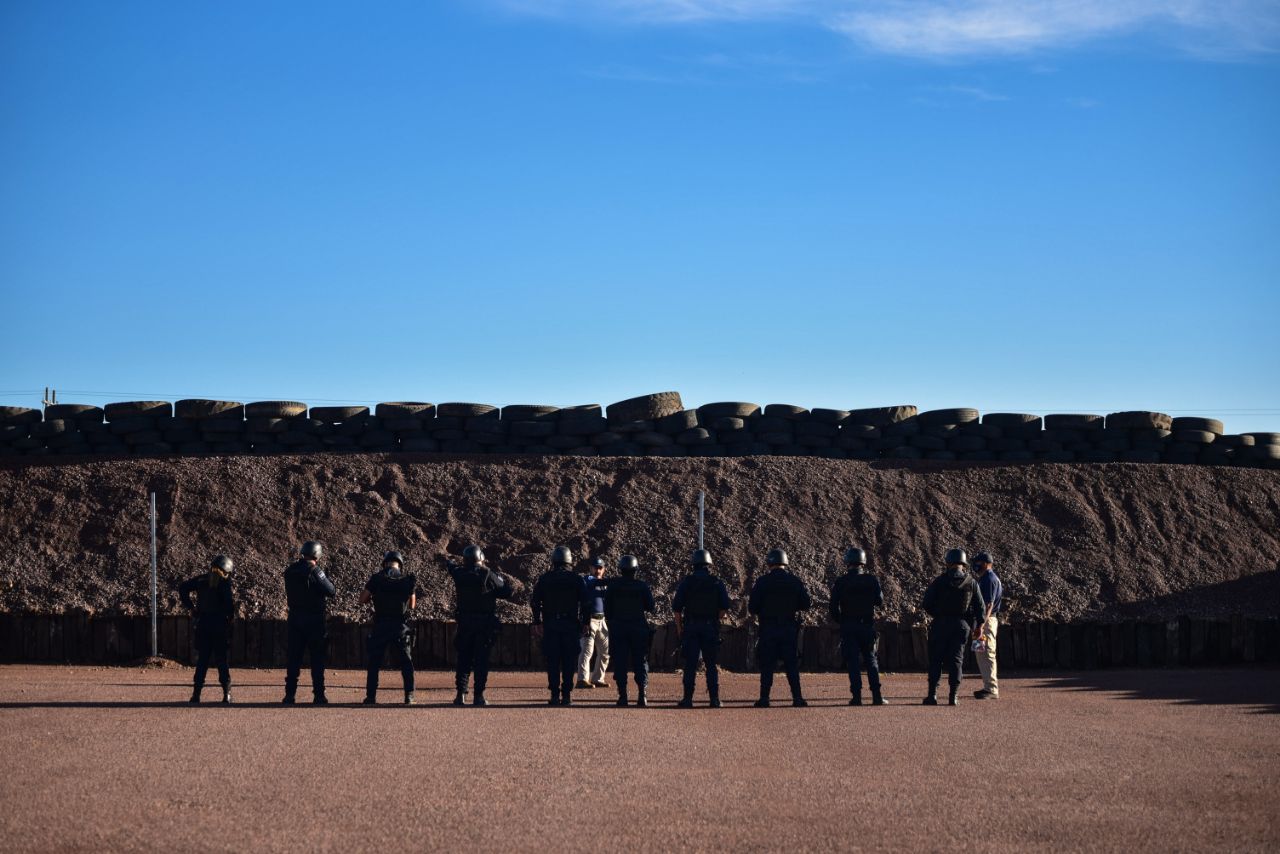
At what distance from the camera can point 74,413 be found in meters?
33.8

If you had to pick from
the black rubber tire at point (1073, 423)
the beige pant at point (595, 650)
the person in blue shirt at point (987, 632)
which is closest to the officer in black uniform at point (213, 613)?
the beige pant at point (595, 650)

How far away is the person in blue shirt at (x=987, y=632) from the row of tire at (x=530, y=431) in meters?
14.4

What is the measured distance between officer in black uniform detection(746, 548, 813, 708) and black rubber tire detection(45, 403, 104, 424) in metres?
20.9

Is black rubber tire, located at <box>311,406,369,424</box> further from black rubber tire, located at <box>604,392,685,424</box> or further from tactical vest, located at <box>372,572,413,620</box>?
tactical vest, located at <box>372,572,413,620</box>

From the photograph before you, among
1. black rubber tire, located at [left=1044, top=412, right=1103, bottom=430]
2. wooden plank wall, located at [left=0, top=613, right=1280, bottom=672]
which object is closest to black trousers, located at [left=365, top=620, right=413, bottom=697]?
wooden plank wall, located at [left=0, top=613, right=1280, bottom=672]

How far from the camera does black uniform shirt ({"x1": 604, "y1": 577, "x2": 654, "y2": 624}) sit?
59.3 feet

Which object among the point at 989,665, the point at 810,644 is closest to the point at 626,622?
the point at 989,665

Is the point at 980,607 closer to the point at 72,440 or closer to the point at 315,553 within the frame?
the point at 315,553

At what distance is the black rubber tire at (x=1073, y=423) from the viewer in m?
34.5

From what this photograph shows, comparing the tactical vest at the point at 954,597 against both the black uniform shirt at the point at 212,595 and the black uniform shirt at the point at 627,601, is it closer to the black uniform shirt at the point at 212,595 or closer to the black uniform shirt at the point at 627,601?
the black uniform shirt at the point at 627,601

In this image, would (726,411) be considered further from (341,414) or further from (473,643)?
(473,643)

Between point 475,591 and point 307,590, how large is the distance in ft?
6.61

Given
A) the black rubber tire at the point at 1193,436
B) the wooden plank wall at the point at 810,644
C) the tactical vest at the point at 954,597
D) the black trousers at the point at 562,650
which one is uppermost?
the black rubber tire at the point at 1193,436

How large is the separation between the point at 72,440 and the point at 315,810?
25886 mm
